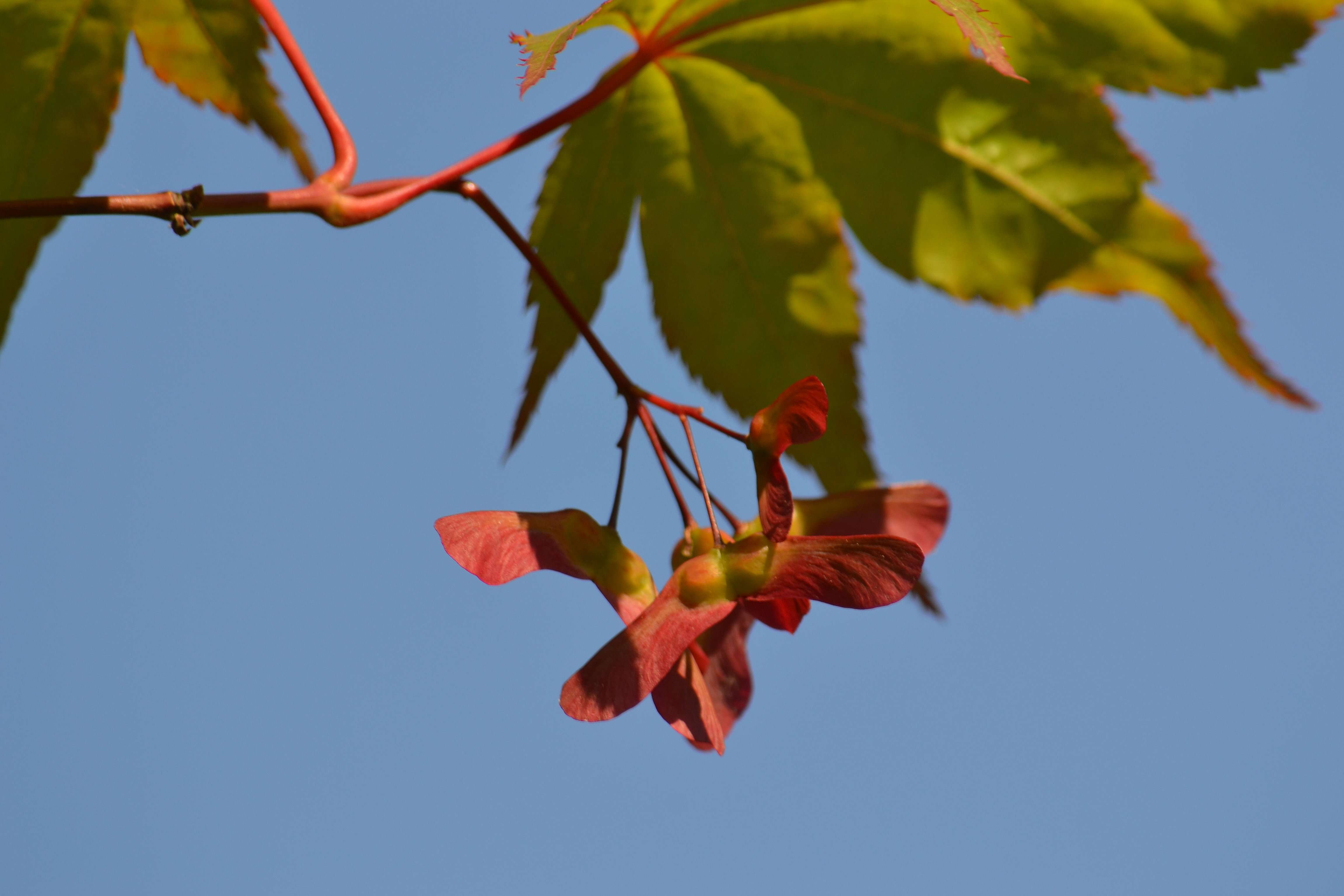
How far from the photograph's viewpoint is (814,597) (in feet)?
1.69

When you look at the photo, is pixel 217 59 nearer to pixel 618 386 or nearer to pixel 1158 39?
pixel 618 386

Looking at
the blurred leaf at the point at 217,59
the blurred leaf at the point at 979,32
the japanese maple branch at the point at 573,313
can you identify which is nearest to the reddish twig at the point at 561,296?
the japanese maple branch at the point at 573,313

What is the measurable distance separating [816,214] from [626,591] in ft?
0.96

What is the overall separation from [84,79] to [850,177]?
1.60 ft

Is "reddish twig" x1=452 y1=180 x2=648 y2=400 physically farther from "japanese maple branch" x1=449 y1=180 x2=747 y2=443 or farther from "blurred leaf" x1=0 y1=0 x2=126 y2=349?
"blurred leaf" x1=0 y1=0 x2=126 y2=349

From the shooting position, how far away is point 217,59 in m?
0.66

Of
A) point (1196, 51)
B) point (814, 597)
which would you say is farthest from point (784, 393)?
point (1196, 51)

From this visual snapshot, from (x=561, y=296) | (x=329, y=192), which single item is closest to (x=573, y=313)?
(x=561, y=296)

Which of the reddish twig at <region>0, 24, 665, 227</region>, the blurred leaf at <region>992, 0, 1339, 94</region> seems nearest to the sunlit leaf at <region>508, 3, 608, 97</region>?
the reddish twig at <region>0, 24, 665, 227</region>

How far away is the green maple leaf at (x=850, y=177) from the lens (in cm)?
62

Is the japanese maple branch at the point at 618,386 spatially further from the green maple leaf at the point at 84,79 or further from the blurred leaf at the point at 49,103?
the blurred leaf at the point at 49,103

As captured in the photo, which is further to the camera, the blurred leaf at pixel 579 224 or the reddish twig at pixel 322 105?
the blurred leaf at pixel 579 224

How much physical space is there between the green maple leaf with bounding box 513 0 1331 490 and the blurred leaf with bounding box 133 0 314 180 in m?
0.18

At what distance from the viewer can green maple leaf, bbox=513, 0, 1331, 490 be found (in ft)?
2.03
